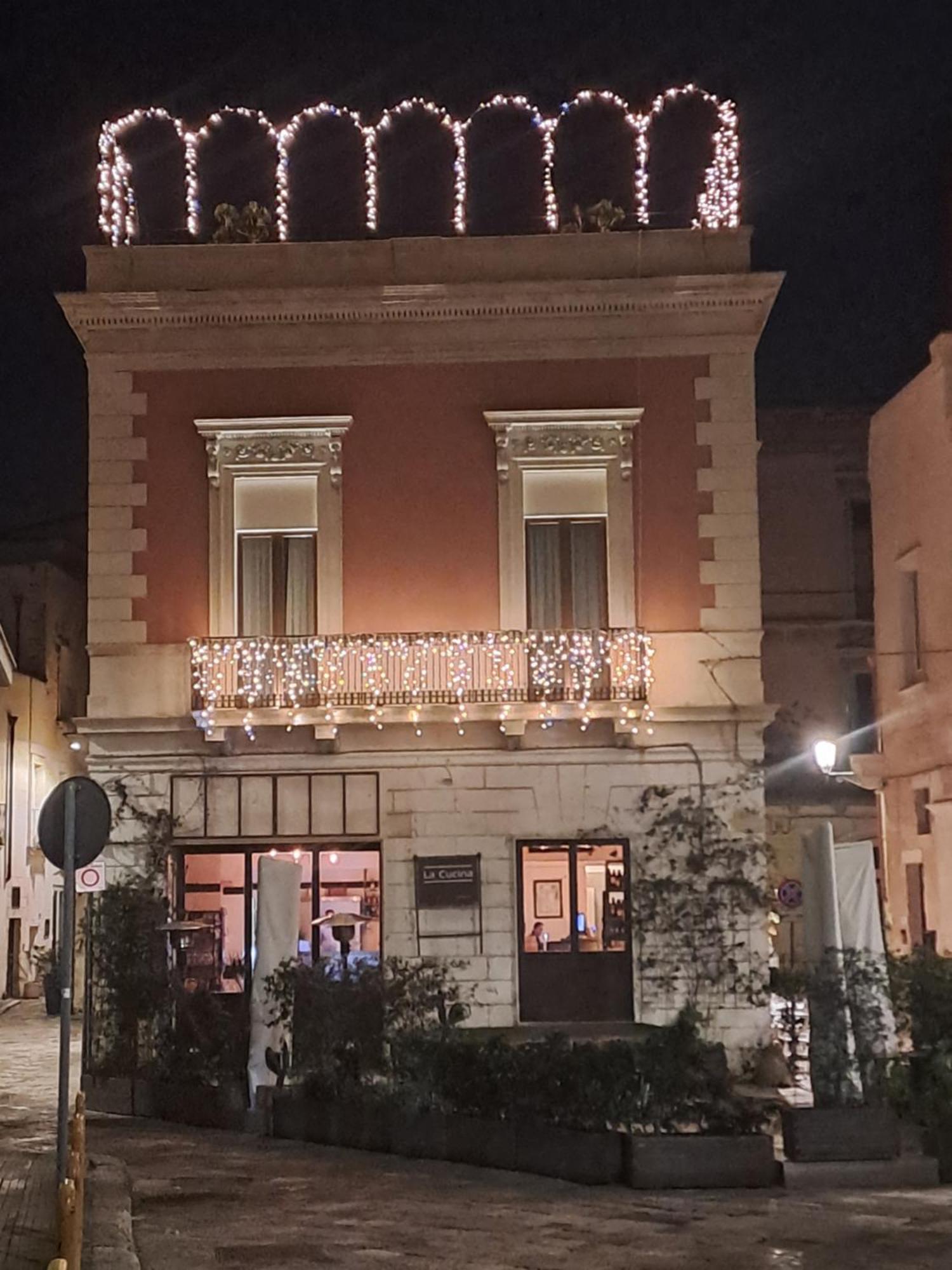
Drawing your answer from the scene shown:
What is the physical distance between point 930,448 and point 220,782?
12453mm

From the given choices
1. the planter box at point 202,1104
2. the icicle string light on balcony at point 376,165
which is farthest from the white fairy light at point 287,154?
the planter box at point 202,1104

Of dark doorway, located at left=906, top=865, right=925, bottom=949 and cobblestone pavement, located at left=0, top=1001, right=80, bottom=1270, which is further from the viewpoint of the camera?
dark doorway, located at left=906, top=865, right=925, bottom=949

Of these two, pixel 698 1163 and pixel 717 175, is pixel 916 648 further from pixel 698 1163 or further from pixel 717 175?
pixel 698 1163

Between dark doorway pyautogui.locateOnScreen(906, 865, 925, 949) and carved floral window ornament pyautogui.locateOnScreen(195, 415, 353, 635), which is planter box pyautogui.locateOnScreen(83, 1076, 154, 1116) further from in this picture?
dark doorway pyautogui.locateOnScreen(906, 865, 925, 949)

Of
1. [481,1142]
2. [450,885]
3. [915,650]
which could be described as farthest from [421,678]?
[915,650]

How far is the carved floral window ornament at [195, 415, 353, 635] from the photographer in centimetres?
2098

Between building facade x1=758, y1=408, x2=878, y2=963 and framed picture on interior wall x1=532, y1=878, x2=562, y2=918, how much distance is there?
1434cm

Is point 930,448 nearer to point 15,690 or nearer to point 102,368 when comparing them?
point 102,368

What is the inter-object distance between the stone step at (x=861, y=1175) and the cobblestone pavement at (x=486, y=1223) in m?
0.20

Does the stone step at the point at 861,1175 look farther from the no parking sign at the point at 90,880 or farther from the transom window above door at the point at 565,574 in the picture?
the transom window above door at the point at 565,574

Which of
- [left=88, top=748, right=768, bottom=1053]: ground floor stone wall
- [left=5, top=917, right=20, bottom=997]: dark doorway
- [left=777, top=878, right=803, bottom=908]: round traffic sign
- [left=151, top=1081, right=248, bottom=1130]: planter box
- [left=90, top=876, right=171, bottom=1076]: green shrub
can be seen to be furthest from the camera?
[left=5, top=917, right=20, bottom=997]: dark doorway

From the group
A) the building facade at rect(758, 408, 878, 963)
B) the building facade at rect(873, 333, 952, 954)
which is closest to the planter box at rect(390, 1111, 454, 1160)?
the building facade at rect(873, 333, 952, 954)

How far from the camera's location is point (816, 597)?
1366 inches

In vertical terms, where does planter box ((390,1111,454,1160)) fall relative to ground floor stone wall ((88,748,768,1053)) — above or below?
below
